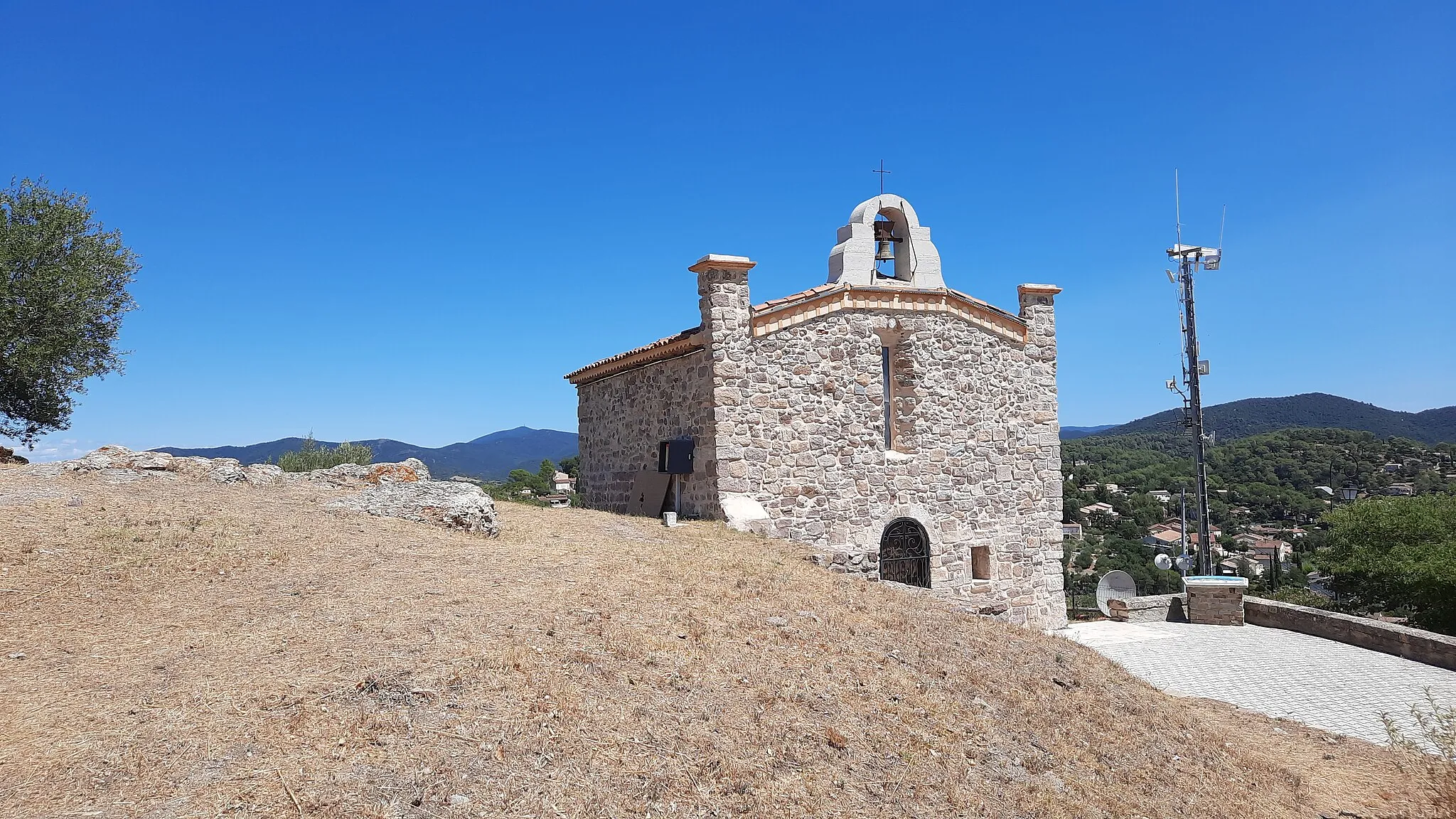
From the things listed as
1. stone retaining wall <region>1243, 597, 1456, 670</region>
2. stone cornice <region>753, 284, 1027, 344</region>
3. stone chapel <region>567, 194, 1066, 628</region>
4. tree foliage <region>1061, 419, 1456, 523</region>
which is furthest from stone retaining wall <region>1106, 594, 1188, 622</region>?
tree foliage <region>1061, 419, 1456, 523</region>

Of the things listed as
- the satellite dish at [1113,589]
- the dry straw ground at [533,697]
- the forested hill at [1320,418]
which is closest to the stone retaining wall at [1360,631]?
the satellite dish at [1113,589]

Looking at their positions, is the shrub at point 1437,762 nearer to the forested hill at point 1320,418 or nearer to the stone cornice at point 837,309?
the stone cornice at point 837,309

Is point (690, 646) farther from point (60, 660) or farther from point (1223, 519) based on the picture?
point (1223, 519)

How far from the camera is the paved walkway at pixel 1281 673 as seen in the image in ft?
34.8

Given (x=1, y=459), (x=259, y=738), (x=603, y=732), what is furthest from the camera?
(x=1, y=459)

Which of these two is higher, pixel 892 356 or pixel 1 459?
pixel 892 356

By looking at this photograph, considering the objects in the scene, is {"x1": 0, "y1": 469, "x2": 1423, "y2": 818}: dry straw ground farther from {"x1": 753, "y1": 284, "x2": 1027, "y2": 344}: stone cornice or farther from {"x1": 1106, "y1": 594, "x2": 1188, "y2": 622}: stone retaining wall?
{"x1": 1106, "y1": 594, "x2": 1188, "y2": 622}: stone retaining wall

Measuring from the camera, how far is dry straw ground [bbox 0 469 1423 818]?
15.6 ft

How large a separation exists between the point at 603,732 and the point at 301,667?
237cm

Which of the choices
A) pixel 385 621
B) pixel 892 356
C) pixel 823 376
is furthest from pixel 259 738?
pixel 892 356

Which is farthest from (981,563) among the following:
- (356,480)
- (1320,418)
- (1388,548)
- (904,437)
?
(1320,418)

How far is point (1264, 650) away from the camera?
14547 millimetres

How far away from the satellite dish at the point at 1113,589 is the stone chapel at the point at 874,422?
341 centimetres

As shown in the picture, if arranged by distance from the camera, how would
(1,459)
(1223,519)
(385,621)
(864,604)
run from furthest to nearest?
(1223,519) < (1,459) < (864,604) < (385,621)
